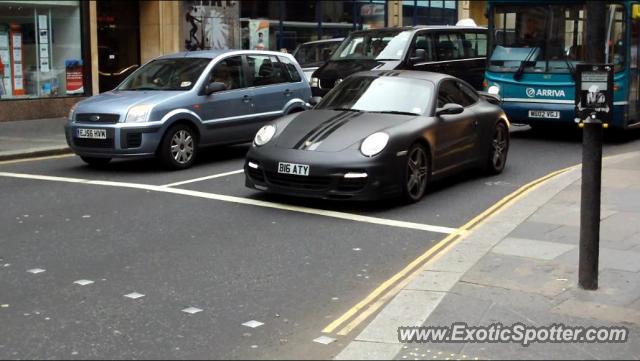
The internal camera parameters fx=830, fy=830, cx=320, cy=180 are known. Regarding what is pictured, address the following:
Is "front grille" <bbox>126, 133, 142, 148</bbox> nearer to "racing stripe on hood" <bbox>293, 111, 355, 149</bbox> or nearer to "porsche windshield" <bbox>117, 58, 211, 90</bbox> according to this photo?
"porsche windshield" <bbox>117, 58, 211, 90</bbox>

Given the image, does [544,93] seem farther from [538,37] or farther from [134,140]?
[134,140]

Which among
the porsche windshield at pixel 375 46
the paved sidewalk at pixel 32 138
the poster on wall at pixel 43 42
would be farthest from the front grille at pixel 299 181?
the poster on wall at pixel 43 42

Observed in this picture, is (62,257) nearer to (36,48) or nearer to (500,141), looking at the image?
(500,141)

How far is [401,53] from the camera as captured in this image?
16.0 m

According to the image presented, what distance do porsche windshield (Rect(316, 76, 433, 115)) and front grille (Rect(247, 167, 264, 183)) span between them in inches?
56.1

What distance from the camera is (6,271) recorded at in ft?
20.9

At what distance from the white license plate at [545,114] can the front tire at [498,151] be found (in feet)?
11.4

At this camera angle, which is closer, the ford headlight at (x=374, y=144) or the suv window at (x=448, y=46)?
the ford headlight at (x=374, y=144)

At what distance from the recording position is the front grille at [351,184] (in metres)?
8.48

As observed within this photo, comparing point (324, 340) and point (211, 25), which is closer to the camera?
point (324, 340)

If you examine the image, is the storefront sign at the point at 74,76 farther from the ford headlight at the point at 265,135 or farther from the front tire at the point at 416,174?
the front tire at the point at 416,174

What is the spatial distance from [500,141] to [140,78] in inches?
212

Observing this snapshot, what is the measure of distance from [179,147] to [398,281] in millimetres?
6043

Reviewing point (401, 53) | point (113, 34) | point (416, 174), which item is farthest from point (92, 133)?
point (113, 34)
